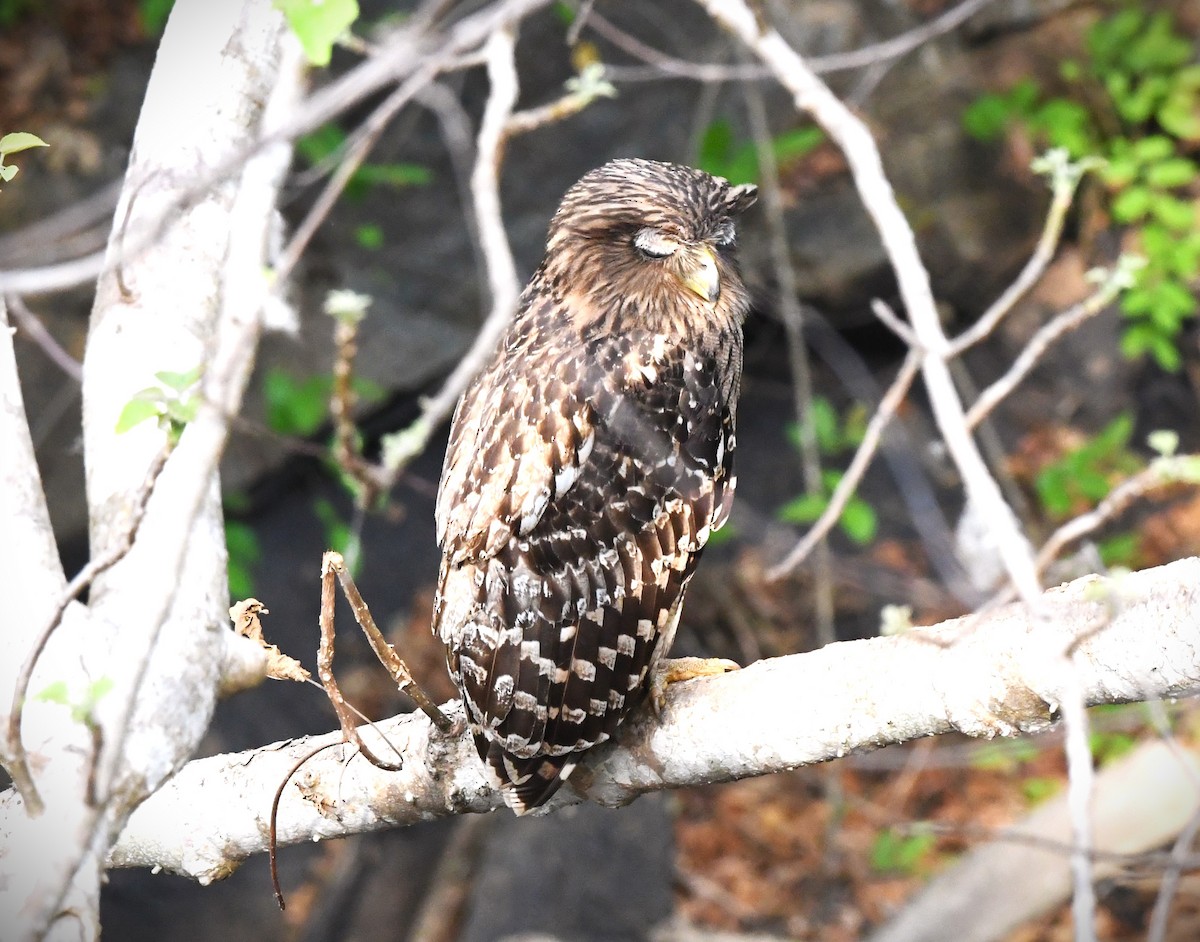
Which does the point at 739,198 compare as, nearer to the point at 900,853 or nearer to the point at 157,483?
the point at 157,483

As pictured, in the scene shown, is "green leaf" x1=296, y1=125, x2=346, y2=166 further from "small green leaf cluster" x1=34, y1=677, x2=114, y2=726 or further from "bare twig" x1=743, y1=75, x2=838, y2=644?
"small green leaf cluster" x1=34, y1=677, x2=114, y2=726

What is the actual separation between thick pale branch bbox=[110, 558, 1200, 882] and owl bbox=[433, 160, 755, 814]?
5.1 inches

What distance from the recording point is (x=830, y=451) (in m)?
6.25

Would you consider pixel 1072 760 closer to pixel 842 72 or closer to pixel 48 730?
pixel 48 730

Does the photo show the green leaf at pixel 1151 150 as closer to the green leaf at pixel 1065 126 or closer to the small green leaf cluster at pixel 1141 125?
the small green leaf cluster at pixel 1141 125

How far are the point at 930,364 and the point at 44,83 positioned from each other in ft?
17.7

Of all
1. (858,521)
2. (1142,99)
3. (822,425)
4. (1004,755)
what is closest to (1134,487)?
(858,521)

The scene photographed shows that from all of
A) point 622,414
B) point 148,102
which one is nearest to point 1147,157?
point 622,414

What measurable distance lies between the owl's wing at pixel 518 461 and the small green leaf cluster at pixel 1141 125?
3.73 m

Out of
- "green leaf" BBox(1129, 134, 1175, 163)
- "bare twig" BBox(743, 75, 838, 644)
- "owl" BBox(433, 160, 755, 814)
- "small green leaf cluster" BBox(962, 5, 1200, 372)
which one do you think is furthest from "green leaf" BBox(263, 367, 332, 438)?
"green leaf" BBox(1129, 134, 1175, 163)

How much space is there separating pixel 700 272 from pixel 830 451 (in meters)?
3.85

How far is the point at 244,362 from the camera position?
1.18 meters

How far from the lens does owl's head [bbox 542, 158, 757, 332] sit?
Result: 8.33ft

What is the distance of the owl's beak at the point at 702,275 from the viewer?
2523 mm
